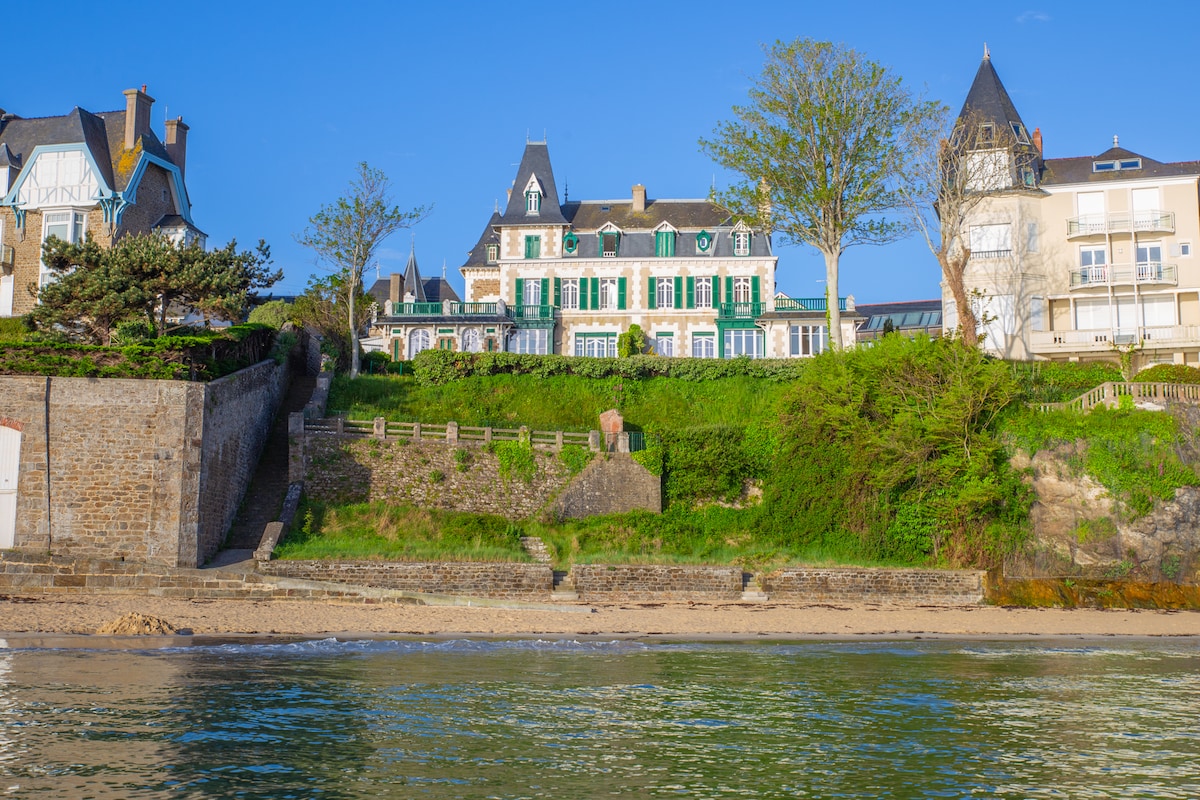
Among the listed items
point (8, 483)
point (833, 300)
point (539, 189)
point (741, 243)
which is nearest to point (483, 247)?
point (539, 189)

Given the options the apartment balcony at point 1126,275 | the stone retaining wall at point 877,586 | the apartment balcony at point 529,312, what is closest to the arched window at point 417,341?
the apartment balcony at point 529,312

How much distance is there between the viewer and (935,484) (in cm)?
2625

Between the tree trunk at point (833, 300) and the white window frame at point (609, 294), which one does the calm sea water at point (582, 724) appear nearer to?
the tree trunk at point (833, 300)

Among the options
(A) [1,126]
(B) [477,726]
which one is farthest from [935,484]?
(A) [1,126]

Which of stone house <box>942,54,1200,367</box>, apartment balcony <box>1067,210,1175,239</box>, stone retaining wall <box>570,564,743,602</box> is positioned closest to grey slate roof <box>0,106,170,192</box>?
stone retaining wall <box>570,564,743,602</box>

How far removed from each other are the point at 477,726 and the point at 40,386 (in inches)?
596

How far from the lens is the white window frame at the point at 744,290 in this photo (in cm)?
4241

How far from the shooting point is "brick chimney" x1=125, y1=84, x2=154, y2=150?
1512 inches

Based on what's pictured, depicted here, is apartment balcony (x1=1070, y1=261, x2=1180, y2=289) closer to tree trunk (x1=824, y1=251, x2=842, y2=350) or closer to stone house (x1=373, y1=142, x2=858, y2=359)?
stone house (x1=373, y1=142, x2=858, y2=359)

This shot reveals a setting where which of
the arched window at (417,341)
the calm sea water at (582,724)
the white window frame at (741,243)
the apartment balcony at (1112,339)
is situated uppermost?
the white window frame at (741,243)

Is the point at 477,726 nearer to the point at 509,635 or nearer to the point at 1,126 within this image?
the point at 509,635

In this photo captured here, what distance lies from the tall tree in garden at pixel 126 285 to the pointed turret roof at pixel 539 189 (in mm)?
17072

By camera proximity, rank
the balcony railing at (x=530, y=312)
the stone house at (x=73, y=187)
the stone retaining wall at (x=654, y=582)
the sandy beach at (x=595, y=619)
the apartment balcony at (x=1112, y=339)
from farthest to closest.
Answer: the balcony railing at (x=530, y=312) < the stone house at (x=73, y=187) < the apartment balcony at (x=1112, y=339) < the stone retaining wall at (x=654, y=582) < the sandy beach at (x=595, y=619)

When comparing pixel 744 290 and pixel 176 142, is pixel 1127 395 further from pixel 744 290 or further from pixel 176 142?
pixel 176 142
